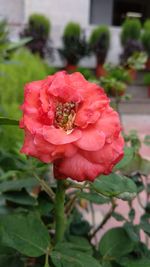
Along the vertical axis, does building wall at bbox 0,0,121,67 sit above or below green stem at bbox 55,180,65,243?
below

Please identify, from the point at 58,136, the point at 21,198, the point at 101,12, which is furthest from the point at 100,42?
the point at 58,136

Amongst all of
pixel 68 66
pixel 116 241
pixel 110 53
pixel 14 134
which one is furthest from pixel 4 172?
pixel 110 53

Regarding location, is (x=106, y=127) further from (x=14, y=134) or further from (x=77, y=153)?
(x=14, y=134)

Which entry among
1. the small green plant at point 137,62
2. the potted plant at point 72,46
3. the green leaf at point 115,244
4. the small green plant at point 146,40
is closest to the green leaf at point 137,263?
the green leaf at point 115,244

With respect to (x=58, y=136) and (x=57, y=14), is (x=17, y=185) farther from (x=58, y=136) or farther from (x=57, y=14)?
(x=57, y=14)

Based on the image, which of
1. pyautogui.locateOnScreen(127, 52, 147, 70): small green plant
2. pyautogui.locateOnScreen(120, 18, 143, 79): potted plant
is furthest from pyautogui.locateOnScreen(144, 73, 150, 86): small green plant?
pyautogui.locateOnScreen(127, 52, 147, 70): small green plant

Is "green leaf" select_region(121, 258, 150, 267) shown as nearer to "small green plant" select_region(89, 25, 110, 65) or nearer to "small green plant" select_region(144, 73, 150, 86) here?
"small green plant" select_region(144, 73, 150, 86)
